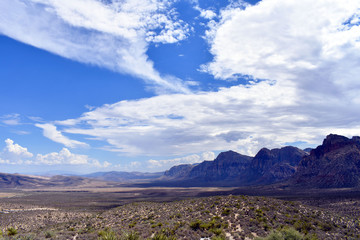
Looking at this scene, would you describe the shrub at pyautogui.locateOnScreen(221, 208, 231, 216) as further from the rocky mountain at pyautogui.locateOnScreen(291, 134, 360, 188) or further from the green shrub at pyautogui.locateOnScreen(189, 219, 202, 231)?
the rocky mountain at pyautogui.locateOnScreen(291, 134, 360, 188)

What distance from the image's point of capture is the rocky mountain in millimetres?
126650

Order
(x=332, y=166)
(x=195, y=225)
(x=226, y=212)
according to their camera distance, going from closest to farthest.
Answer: (x=195, y=225) → (x=226, y=212) → (x=332, y=166)

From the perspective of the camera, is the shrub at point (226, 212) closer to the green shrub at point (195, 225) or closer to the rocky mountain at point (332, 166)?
the green shrub at point (195, 225)

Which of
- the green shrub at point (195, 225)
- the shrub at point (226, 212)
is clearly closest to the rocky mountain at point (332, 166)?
the shrub at point (226, 212)

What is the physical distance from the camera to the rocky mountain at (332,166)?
416ft

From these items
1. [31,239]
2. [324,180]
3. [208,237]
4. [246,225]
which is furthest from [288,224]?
[324,180]

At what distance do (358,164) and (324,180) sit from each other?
21.9m

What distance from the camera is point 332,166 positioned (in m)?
140

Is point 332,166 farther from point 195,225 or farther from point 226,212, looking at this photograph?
point 195,225

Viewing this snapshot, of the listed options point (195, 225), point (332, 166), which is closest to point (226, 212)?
point (195, 225)

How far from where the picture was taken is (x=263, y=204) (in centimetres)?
2961

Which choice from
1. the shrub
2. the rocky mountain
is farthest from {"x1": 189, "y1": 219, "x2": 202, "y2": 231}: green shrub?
the rocky mountain

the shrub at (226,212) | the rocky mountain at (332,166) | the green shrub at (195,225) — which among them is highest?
the rocky mountain at (332,166)

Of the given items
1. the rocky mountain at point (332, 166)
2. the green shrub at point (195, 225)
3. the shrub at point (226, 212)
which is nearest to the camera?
the green shrub at point (195, 225)
